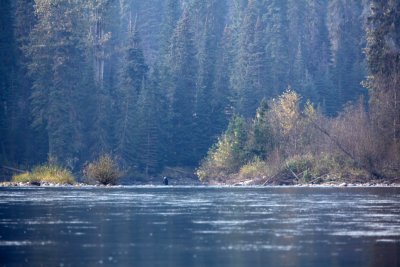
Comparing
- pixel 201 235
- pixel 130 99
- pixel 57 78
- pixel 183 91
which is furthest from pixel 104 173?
pixel 183 91

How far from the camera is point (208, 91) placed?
96000mm

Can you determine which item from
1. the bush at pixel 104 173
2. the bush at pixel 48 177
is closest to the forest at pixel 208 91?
the bush at pixel 104 173

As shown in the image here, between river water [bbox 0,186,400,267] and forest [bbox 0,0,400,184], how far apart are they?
29620 millimetres

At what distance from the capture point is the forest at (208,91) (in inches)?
2359

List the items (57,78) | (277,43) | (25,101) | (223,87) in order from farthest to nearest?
(277,43) → (223,87) → (25,101) → (57,78)

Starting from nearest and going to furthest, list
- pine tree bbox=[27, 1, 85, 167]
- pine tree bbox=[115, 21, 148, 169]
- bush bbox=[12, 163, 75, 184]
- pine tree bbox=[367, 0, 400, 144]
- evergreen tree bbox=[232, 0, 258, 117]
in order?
bush bbox=[12, 163, 75, 184] < pine tree bbox=[367, 0, 400, 144] < pine tree bbox=[27, 1, 85, 167] < pine tree bbox=[115, 21, 148, 169] < evergreen tree bbox=[232, 0, 258, 117]

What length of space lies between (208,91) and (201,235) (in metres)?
76.8

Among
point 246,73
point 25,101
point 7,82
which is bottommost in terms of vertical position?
point 25,101

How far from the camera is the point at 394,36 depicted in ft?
239

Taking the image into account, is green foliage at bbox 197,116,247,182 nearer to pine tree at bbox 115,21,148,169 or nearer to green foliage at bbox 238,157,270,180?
green foliage at bbox 238,157,270,180

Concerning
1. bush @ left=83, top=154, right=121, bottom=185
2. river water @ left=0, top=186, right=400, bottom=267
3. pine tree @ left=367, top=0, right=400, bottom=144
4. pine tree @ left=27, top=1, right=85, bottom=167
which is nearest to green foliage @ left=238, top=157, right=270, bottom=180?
pine tree @ left=367, top=0, right=400, bottom=144

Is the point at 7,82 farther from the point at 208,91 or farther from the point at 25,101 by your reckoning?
the point at 208,91

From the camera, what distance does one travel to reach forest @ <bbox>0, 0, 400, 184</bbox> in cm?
5991

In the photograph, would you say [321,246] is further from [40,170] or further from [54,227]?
[40,170]
